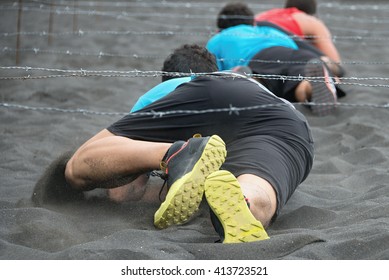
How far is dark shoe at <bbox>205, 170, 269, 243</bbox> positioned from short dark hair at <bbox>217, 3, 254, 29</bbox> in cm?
307

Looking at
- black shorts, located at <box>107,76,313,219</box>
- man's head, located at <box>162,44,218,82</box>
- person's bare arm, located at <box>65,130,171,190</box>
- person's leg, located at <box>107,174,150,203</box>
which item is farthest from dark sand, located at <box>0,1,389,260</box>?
man's head, located at <box>162,44,218,82</box>

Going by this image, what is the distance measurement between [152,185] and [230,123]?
1.58 feet

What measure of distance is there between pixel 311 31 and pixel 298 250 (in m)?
3.66

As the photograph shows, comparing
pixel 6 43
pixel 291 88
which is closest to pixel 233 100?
pixel 291 88

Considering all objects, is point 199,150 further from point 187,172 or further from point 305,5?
point 305,5

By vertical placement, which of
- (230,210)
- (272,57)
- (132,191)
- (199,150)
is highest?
(199,150)

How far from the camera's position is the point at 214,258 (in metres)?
2.31

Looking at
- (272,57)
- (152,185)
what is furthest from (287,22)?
(152,185)

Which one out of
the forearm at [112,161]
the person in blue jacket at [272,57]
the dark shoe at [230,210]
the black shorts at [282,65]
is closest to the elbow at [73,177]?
the forearm at [112,161]

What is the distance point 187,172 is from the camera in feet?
8.21

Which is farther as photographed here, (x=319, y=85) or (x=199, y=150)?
(x=319, y=85)

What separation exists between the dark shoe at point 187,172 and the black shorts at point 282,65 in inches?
91.5

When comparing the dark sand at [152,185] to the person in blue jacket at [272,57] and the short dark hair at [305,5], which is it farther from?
the short dark hair at [305,5]
